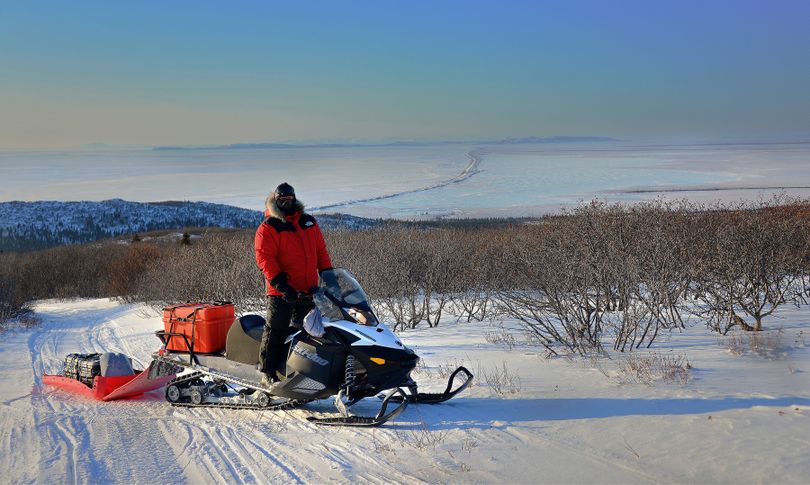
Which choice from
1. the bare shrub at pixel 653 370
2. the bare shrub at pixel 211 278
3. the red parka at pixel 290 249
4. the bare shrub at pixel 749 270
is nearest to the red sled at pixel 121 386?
the red parka at pixel 290 249

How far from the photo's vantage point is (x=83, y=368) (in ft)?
29.2

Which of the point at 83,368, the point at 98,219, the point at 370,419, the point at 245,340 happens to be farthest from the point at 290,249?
the point at 98,219

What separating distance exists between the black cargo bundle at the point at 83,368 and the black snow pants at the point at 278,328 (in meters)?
2.83

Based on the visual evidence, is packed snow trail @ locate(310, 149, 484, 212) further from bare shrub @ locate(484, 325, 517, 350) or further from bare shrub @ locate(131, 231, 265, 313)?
bare shrub @ locate(484, 325, 517, 350)

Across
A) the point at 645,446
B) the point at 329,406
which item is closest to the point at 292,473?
the point at 329,406

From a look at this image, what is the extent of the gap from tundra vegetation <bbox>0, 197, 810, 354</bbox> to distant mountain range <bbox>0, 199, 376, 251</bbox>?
41.1m

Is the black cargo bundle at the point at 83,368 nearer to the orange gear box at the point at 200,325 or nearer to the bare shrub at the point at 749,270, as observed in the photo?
the orange gear box at the point at 200,325

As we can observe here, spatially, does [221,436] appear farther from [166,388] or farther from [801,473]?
[801,473]

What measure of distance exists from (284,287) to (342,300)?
592 mm

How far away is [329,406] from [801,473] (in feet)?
15.2

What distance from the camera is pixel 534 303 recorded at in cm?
999

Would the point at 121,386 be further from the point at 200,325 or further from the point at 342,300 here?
the point at 342,300

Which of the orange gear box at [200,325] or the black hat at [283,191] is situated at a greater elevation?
the black hat at [283,191]

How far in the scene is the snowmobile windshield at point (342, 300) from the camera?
6855 mm
